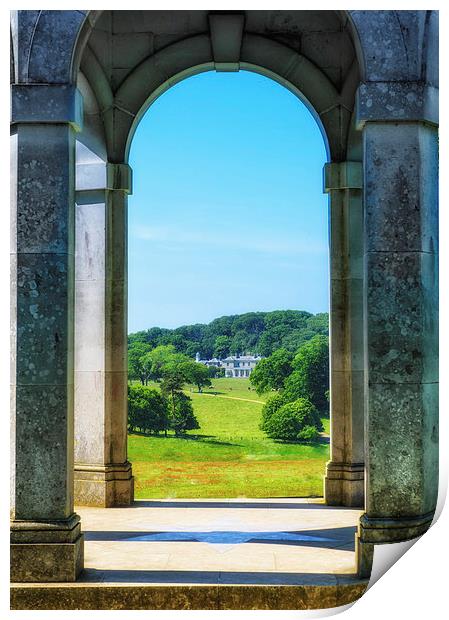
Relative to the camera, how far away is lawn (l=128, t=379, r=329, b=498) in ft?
164

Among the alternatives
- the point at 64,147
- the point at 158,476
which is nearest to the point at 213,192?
the point at 158,476

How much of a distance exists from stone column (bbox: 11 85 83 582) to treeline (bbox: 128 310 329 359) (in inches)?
1958

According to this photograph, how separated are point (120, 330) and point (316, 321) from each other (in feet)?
153

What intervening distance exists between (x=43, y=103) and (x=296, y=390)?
47.9m

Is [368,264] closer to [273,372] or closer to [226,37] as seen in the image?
[226,37]

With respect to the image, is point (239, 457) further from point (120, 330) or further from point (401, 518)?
point (401, 518)

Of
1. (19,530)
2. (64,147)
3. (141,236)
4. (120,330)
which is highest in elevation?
(141,236)

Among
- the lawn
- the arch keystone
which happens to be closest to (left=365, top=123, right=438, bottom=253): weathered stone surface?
the arch keystone

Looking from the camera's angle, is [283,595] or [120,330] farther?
[120,330]

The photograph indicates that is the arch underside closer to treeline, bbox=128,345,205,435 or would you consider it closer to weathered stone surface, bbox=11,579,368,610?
weathered stone surface, bbox=11,579,368,610

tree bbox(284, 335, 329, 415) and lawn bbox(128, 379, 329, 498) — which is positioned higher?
tree bbox(284, 335, 329, 415)

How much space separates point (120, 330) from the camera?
19641 millimetres

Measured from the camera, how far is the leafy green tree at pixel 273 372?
6106 cm

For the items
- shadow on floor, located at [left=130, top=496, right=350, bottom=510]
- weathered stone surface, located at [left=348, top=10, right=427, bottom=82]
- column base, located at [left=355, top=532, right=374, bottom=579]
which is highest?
weathered stone surface, located at [left=348, top=10, right=427, bottom=82]
